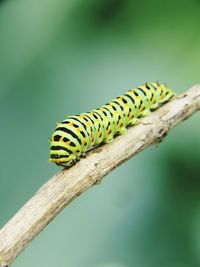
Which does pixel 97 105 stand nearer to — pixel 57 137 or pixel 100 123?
pixel 100 123

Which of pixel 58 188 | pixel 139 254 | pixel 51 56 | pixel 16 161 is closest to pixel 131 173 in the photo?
pixel 139 254

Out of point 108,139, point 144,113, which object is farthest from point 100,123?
point 144,113

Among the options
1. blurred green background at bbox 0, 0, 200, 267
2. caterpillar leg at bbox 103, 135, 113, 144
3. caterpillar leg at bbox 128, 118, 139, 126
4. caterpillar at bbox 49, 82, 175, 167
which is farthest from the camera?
blurred green background at bbox 0, 0, 200, 267

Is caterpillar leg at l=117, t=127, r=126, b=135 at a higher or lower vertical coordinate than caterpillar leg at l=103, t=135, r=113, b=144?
higher

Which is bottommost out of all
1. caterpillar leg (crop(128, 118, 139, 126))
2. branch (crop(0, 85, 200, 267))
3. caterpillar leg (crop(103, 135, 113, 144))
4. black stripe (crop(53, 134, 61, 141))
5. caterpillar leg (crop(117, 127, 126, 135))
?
branch (crop(0, 85, 200, 267))

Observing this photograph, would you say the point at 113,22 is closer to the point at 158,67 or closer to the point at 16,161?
the point at 158,67

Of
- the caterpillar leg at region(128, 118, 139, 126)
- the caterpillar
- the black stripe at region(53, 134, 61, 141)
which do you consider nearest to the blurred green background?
the caterpillar

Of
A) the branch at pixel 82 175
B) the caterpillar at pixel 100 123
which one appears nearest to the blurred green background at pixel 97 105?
the caterpillar at pixel 100 123

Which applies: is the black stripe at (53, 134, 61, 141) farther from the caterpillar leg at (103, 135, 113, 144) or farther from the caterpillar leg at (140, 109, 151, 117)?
the caterpillar leg at (140, 109, 151, 117)

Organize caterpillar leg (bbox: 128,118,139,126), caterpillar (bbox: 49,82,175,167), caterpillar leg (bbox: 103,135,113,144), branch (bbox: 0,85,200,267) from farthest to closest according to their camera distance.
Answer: caterpillar leg (bbox: 128,118,139,126) → caterpillar leg (bbox: 103,135,113,144) → caterpillar (bbox: 49,82,175,167) → branch (bbox: 0,85,200,267)
